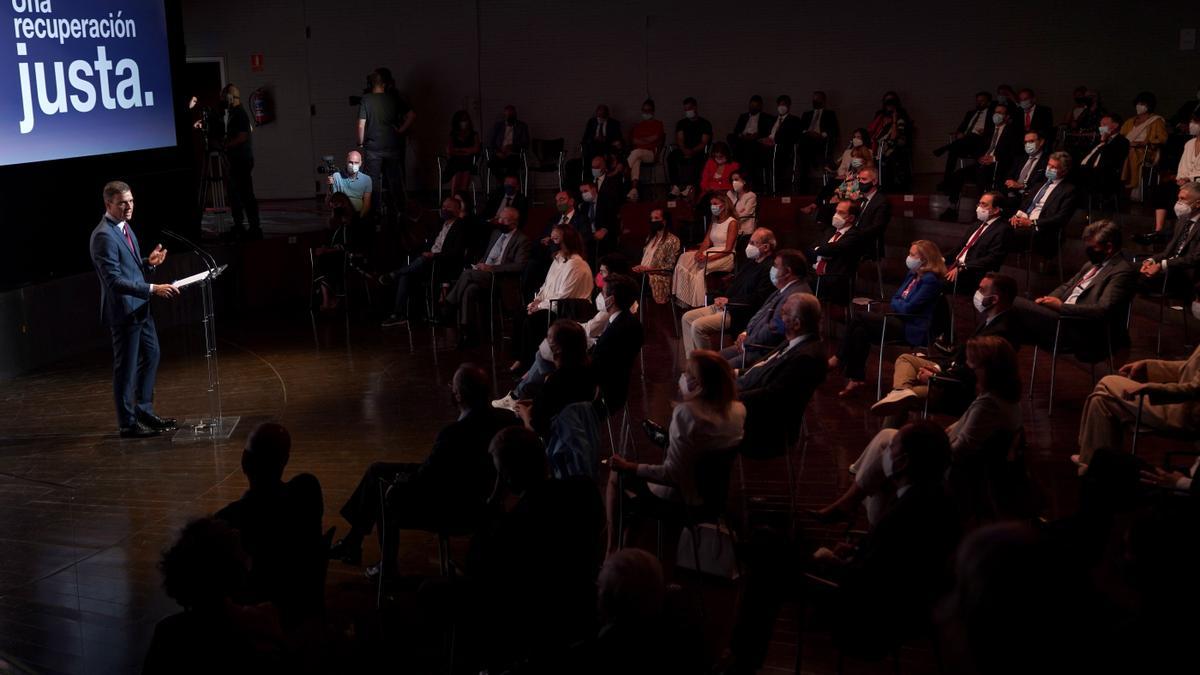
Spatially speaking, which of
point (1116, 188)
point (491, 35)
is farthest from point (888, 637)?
point (491, 35)

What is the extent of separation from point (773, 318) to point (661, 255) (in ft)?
9.44

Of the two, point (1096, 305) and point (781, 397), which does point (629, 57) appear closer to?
point (1096, 305)

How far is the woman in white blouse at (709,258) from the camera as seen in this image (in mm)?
9516

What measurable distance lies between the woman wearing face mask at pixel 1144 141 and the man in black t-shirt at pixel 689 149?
5155 millimetres

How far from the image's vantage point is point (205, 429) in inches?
282

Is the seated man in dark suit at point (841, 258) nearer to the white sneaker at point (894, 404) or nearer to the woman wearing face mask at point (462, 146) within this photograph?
the white sneaker at point (894, 404)

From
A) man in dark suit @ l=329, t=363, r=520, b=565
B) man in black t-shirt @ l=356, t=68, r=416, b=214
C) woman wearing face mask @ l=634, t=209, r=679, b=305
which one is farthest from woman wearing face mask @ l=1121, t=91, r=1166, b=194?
man in dark suit @ l=329, t=363, r=520, b=565

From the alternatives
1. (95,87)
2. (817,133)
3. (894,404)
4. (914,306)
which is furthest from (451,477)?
(817,133)

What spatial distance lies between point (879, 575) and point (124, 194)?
5294 mm

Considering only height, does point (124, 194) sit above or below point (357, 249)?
above

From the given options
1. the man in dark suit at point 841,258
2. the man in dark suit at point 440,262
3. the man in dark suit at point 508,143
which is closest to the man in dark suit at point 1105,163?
the man in dark suit at point 841,258

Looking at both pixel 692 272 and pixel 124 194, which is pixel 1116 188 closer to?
pixel 692 272

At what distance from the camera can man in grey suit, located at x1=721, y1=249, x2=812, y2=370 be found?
6723 mm

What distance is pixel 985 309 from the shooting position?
647 cm
